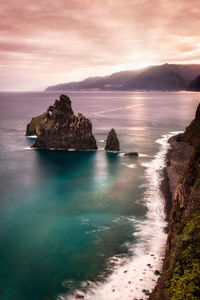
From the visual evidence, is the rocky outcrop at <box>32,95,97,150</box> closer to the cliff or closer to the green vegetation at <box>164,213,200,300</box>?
the cliff

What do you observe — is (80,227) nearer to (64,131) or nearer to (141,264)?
(141,264)

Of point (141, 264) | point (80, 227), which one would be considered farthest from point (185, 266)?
point (80, 227)

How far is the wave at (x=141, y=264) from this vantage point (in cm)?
2455

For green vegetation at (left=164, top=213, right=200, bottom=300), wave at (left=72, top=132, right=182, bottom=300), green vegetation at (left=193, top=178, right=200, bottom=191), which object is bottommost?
wave at (left=72, top=132, right=182, bottom=300)

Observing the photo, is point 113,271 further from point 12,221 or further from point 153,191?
point 153,191

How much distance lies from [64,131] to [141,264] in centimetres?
5752

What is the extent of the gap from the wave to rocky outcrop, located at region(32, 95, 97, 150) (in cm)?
4010

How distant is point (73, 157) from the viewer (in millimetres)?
74562

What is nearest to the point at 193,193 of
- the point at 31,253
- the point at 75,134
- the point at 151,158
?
the point at 31,253

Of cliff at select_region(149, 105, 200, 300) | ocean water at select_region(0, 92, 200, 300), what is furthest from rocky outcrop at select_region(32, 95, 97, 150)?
cliff at select_region(149, 105, 200, 300)

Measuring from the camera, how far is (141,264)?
28.3m

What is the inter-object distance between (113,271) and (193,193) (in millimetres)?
11907

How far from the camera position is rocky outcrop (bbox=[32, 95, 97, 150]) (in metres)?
80.2

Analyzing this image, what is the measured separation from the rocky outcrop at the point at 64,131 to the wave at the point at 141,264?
4010 centimetres
